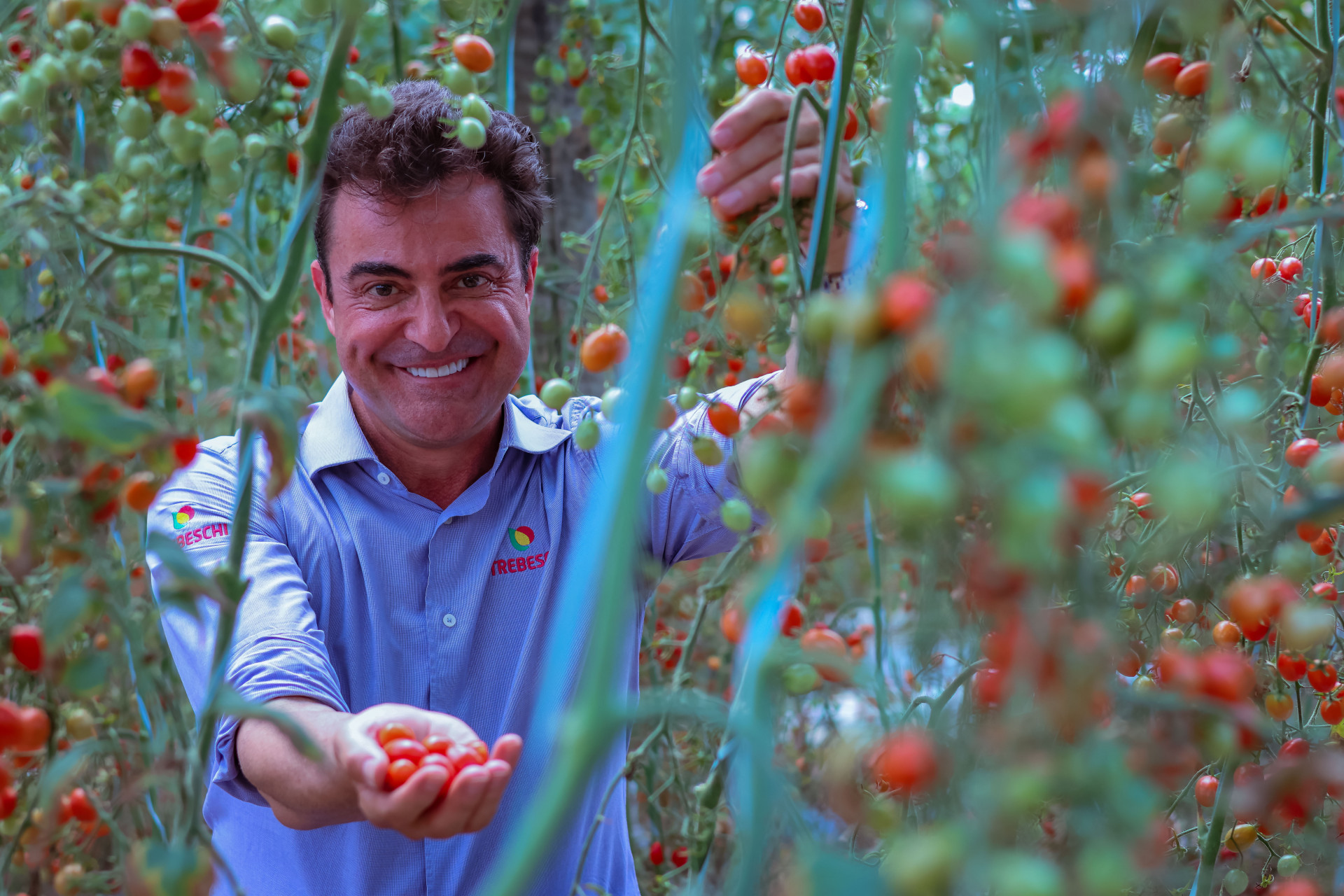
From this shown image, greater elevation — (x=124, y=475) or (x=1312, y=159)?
(x=1312, y=159)

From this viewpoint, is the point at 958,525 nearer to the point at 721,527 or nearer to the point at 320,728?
the point at 320,728

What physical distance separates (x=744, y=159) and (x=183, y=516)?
83 cm

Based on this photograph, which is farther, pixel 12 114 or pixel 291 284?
pixel 12 114

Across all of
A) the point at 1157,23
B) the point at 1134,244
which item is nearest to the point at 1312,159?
the point at 1157,23

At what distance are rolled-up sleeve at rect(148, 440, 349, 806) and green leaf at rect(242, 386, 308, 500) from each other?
35cm

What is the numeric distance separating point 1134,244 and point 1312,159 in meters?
0.46

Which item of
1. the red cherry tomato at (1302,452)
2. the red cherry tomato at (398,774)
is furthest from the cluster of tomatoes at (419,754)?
the red cherry tomato at (1302,452)

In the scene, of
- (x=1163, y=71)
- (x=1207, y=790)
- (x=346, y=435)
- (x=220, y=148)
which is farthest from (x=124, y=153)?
(x=1207, y=790)

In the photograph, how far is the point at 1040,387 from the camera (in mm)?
286

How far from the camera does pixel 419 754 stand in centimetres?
75

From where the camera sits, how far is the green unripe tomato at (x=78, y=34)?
25.7 inches

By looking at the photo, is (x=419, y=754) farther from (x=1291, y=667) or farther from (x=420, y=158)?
(x=420, y=158)

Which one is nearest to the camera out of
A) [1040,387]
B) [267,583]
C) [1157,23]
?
[1040,387]

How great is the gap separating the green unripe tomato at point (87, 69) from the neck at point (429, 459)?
33.6 inches
